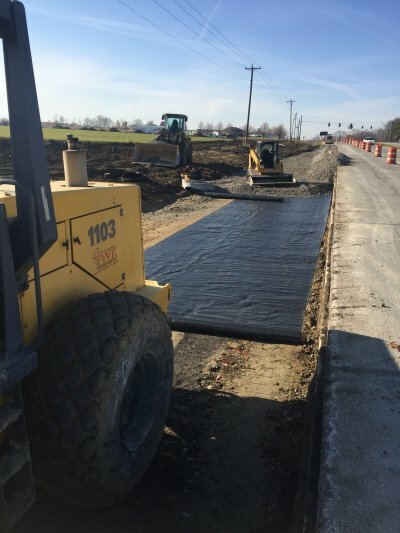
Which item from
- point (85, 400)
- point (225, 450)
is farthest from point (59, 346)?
point (225, 450)

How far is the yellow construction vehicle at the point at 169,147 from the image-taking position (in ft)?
93.4

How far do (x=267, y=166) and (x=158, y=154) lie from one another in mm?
7799

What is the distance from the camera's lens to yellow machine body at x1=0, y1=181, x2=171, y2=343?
114 inches

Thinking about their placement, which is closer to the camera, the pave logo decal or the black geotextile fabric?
the pave logo decal

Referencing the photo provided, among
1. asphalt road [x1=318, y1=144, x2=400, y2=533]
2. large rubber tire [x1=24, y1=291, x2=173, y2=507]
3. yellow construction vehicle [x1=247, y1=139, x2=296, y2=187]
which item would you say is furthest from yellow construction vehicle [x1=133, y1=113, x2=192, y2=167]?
large rubber tire [x1=24, y1=291, x2=173, y2=507]

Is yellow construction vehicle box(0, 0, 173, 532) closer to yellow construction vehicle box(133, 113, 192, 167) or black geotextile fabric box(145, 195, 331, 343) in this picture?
black geotextile fabric box(145, 195, 331, 343)

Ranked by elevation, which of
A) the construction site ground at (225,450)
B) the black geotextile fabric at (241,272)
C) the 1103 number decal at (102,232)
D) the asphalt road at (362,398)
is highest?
the 1103 number decal at (102,232)

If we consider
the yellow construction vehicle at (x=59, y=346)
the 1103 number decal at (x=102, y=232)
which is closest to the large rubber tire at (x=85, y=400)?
the yellow construction vehicle at (x=59, y=346)

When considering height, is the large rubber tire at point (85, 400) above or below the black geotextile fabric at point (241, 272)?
above

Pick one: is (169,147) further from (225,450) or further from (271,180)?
(225,450)

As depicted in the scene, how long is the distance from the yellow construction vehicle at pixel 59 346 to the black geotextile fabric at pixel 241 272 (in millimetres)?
2951

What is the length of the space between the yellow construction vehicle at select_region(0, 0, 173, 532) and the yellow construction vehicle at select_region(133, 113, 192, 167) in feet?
84.1

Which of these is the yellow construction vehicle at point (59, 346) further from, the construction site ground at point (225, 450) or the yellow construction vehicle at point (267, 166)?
the yellow construction vehicle at point (267, 166)

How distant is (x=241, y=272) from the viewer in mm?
8641
